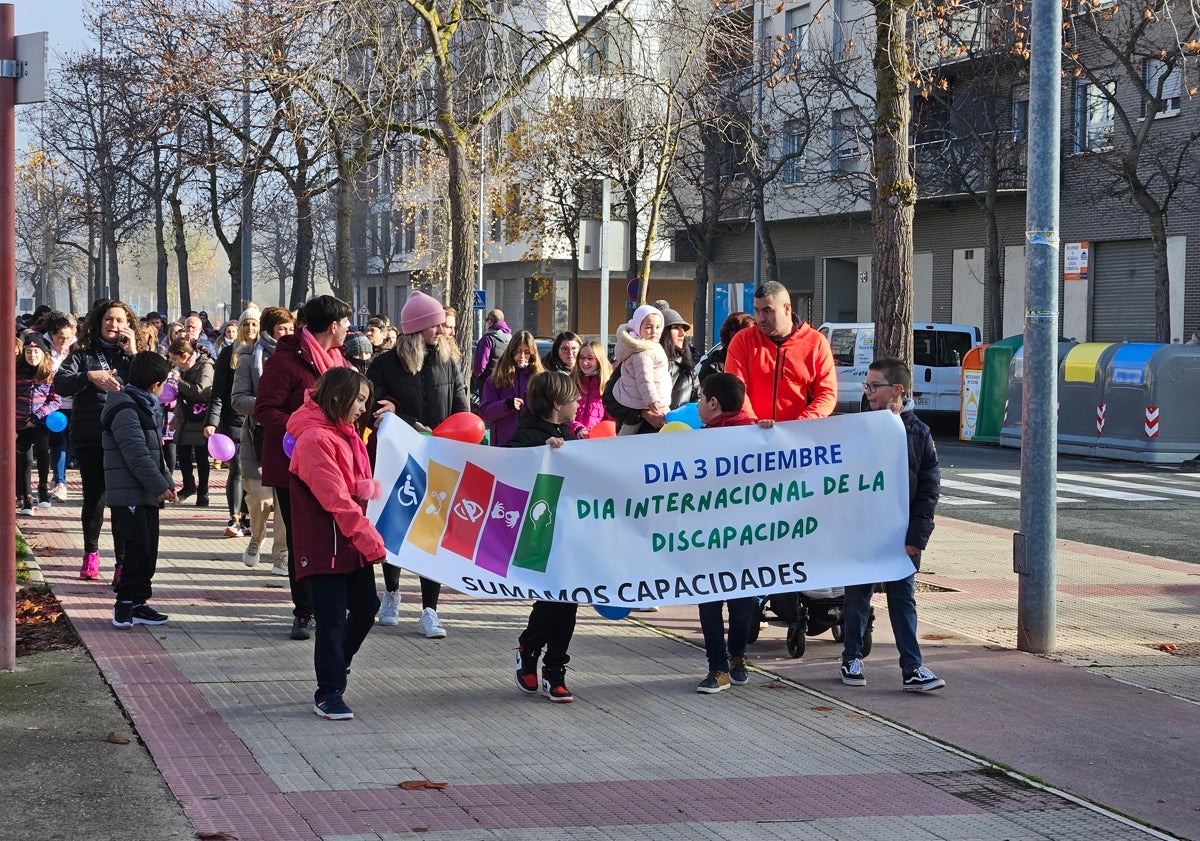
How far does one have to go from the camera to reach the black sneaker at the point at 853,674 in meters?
7.60

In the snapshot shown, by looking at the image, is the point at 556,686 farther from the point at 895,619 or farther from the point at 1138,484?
the point at 1138,484

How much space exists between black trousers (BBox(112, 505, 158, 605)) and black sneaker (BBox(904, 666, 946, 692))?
4.22 meters

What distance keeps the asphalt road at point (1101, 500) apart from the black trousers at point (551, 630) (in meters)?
7.83

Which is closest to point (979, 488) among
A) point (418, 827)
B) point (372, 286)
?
point (418, 827)

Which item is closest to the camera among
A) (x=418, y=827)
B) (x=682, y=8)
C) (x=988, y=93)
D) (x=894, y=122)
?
(x=418, y=827)

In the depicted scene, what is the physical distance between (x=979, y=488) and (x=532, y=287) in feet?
141

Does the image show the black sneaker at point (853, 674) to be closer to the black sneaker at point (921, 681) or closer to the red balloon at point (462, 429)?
the black sneaker at point (921, 681)

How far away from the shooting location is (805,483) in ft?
25.6

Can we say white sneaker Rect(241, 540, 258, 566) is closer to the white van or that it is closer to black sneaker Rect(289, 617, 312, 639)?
black sneaker Rect(289, 617, 312, 639)

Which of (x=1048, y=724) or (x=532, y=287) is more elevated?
(x=532, y=287)

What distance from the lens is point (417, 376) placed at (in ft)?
29.5

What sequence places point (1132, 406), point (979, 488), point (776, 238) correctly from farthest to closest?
point (776, 238) < point (1132, 406) < point (979, 488)

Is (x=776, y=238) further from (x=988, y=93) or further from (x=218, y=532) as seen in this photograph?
(x=218, y=532)

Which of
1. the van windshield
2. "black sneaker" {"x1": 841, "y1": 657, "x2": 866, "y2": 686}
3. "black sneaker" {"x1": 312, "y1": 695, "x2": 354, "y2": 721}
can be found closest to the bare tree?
the van windshield
